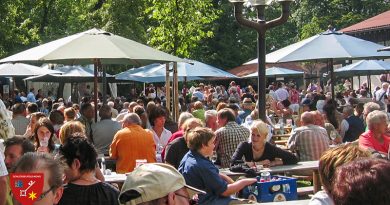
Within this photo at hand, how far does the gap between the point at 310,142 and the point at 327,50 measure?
3.92 meters

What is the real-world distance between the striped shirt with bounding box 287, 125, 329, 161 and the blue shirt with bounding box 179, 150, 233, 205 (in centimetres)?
322

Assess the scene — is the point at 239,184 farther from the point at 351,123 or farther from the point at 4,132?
the point at 351,123

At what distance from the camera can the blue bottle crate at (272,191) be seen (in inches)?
323

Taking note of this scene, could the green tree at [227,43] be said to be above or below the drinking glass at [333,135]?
above

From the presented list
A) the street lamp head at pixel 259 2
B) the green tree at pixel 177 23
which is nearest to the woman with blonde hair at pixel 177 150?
the street lamp head at pixel 259 2

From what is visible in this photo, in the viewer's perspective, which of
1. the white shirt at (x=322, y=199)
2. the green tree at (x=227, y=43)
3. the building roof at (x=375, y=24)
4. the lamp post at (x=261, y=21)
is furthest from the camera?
the green tree at (x=227, y=43)

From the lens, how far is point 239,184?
7.66 meters

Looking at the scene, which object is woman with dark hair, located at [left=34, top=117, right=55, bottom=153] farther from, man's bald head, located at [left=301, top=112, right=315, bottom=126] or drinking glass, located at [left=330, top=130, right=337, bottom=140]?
drinking glass, located at [left=330, top=130, right=337, bottom=140]

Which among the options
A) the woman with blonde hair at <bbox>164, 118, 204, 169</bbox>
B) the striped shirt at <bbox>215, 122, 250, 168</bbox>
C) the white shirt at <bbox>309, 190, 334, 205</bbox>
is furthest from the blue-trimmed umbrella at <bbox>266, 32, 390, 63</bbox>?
the white shirt at <bbox>309, 190, 334, 205</bbox>

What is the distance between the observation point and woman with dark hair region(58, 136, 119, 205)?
196 inches

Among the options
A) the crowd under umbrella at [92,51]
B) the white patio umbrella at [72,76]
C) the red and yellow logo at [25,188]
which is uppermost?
the crowd under umbrella at [92,51]

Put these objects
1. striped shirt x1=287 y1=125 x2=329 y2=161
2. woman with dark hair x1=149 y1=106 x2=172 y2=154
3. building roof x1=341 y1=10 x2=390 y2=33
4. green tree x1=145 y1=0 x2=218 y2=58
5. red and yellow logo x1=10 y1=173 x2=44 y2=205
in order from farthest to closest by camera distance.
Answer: building roof x1=341 y1=10 x2=390 y2=33
green tree x1=145 y1=0 x2=218 y2=58
woman with dark hair x1=149 y1=106 x2=172 y2=154
striped shirt x1=287 y1=125 x2=329 y2=161
red and yellow logo x1=10 y1=173 x2=44 y2=205

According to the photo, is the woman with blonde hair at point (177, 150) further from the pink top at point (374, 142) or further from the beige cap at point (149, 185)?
the beige cap at point (149, 185)

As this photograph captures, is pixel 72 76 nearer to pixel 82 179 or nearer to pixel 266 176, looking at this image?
pixel 266 176
